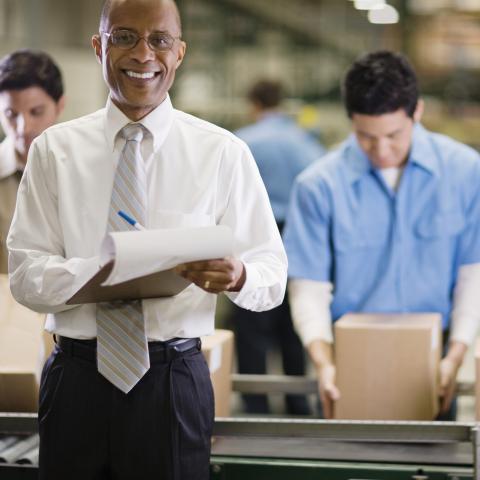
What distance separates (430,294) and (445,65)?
855 cm

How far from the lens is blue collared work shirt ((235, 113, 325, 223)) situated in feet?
18.5

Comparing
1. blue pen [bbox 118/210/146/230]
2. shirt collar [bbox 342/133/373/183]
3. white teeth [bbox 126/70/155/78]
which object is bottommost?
blue pen [bbox 118/210/146/230]

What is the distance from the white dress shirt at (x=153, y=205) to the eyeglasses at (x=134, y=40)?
0.43 ft

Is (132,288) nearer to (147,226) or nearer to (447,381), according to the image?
(147,226)

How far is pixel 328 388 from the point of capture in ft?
9.73

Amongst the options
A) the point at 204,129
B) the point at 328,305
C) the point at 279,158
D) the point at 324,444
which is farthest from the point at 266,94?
the point at 204,129

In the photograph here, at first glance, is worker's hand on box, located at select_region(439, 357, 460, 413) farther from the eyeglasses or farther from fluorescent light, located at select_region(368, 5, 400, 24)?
fluorescent light, located at select_region(368, 5, 400, 24)

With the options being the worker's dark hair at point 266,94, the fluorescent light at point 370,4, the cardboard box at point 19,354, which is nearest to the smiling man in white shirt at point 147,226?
the cardboard box at point 19,354

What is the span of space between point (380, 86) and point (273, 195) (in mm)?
2642

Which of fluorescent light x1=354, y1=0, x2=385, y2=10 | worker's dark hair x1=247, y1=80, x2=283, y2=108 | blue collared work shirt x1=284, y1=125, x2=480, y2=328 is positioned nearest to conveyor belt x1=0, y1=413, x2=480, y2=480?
blue collared work shirt x1=284, y1=125, x2=480, y2=328

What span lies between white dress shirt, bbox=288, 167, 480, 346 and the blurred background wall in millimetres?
5451

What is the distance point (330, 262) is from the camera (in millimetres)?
3256

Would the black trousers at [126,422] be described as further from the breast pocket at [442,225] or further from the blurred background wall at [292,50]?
the blurred background wall at [292,50]

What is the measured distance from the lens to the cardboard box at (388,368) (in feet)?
9.42
